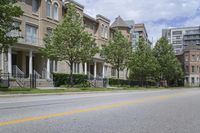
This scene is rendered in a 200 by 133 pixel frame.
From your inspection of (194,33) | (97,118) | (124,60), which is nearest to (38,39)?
(124,60)

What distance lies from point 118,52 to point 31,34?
44.5ft

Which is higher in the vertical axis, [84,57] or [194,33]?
[194,33]

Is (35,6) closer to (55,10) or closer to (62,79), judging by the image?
(55,10)

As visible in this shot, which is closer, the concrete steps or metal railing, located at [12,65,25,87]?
the concrete steps

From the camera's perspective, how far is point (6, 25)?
914 inches

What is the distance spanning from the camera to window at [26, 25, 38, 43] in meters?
37.8

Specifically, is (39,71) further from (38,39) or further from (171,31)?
(171,31)

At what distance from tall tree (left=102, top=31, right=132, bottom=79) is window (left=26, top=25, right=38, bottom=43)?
40.5ft

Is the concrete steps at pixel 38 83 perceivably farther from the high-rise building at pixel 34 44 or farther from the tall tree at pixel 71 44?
the tall tree at pixel 71 44

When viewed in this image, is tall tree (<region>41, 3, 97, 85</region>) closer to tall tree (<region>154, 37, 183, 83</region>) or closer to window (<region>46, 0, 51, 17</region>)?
window (<region>46, 0, 51, 17</region>)

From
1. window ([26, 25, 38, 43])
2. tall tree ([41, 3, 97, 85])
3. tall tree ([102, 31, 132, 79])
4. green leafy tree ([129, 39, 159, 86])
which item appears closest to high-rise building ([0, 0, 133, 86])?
window ([26, 25, 38, 43])

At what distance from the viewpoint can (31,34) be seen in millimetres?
38719

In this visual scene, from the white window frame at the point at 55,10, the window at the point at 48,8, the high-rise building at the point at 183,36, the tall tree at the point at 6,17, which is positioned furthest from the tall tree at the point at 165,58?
the high-rise building at the point at 183,36

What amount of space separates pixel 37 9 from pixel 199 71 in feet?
247
